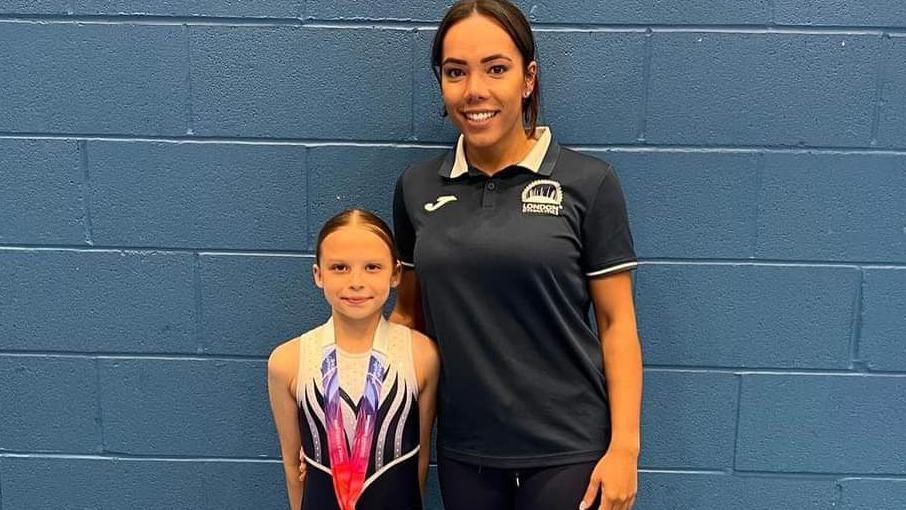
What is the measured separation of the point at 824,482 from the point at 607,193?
0.97 metres

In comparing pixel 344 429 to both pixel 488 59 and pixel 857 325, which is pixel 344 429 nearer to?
pixel 488 59

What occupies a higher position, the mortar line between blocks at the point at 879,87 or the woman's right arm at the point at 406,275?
the mortar line between blocks at the point at 879,87

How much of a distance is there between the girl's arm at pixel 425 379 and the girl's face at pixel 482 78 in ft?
1.23

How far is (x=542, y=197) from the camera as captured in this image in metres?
1.30

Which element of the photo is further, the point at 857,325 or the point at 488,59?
the point at 857,325

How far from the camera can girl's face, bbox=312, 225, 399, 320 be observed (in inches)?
51.0

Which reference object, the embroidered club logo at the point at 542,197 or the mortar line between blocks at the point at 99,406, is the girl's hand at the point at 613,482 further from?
the mortar line between blocks at the point at 99,406

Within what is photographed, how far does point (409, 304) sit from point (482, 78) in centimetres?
48

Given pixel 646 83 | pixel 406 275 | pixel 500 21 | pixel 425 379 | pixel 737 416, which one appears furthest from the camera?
pixel 737 416

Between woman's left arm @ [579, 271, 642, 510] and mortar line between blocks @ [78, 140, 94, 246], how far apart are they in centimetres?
113

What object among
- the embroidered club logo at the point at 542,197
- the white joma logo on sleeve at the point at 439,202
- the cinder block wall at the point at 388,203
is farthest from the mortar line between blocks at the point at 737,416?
the white joma logo on sleeve at the point at 439,202

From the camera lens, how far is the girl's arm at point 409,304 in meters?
1.49

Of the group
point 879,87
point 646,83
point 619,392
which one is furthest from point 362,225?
point 879,87

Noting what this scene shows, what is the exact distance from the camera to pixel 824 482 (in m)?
1.74
